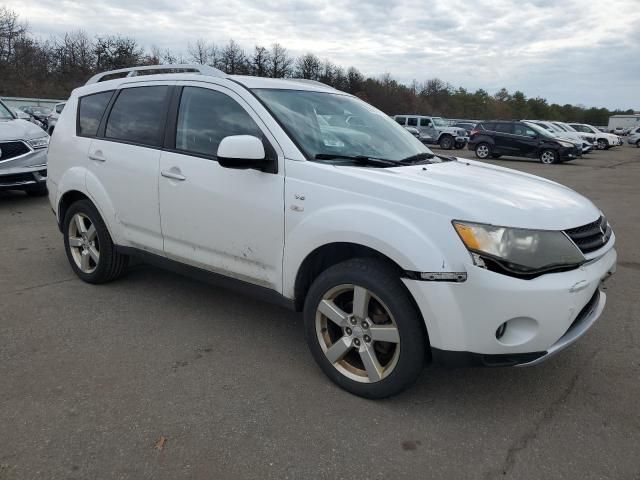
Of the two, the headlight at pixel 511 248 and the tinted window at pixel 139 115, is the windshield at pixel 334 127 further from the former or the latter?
the headlight at pixel 511 248

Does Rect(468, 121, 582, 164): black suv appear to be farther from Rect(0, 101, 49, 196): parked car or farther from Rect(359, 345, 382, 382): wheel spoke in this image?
Rect(359, 345, 382, 382): wheel spoke

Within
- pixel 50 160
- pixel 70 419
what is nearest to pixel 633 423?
pixel 70 419

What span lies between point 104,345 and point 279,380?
50.8 inches

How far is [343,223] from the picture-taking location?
2779 millimetres

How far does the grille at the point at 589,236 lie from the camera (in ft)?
8.87

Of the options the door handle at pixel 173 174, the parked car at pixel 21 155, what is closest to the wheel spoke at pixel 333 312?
the door handle at pixel 173 174

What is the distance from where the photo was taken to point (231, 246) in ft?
11.1

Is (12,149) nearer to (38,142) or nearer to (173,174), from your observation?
(38,142)

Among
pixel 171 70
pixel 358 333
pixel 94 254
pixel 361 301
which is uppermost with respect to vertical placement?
pixel 171 70

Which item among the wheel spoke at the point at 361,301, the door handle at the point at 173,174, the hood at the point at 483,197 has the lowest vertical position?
the wheel spoke at the point at 361,301

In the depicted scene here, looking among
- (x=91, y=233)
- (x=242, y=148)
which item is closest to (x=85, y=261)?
(x=91, y=233)

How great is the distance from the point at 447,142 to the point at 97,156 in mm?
26217

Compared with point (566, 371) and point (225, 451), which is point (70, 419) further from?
point (566, 371)

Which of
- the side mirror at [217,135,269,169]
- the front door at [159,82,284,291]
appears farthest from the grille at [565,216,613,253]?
the side mirror at [217,135,269,169]
